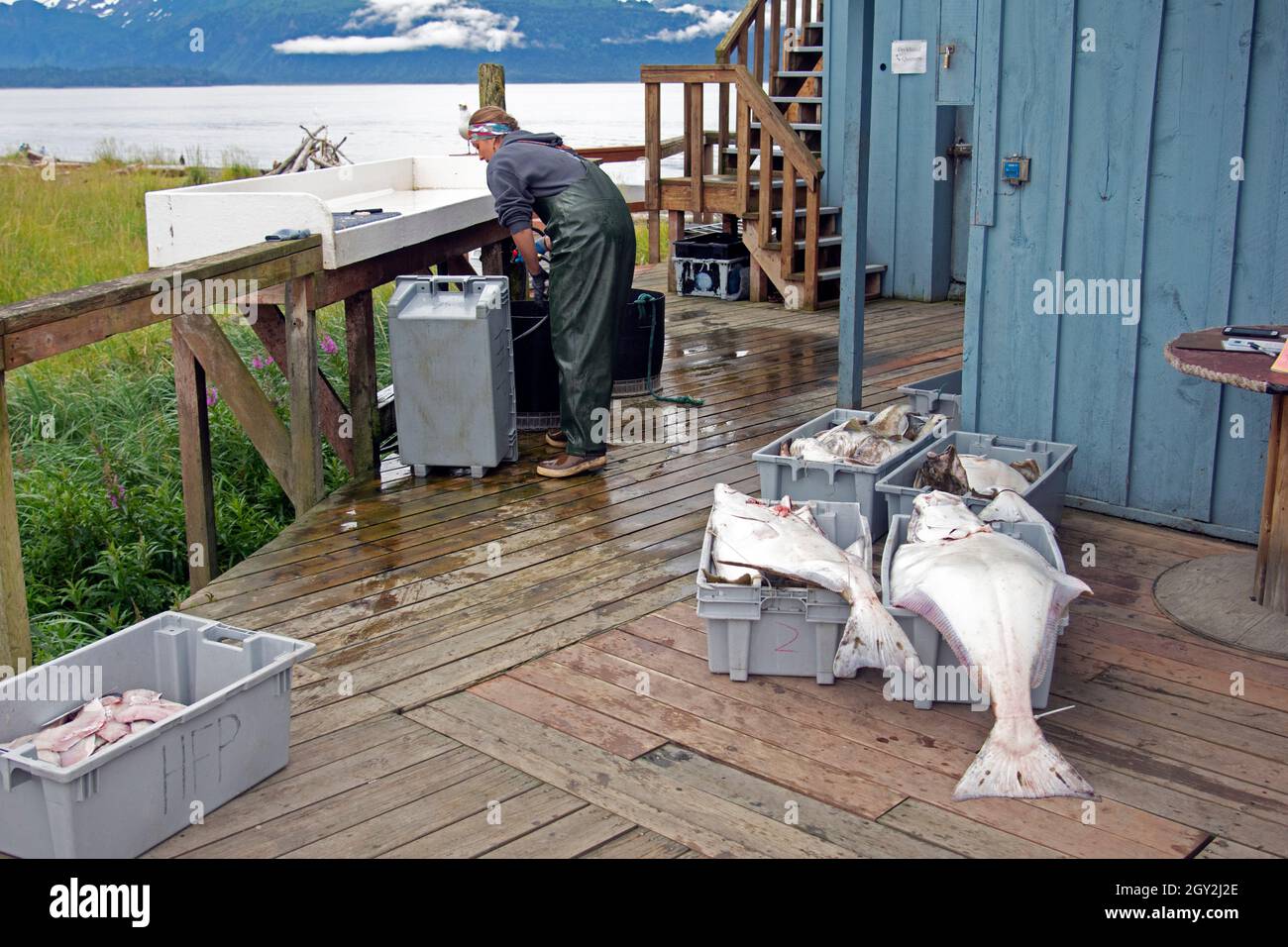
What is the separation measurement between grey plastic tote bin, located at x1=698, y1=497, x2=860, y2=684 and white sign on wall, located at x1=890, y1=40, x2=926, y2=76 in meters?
3.32

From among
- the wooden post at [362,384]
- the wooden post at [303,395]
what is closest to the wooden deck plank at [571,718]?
the wooden post at [303,395]

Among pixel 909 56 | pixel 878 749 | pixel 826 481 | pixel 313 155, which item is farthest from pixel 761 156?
pixel 313 155

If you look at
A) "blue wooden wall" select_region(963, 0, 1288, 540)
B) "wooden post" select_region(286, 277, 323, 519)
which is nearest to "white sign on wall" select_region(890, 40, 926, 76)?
"blue wooden wall" select_region(963, 0, 1288, 540)

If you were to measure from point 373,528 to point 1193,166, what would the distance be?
138 inches

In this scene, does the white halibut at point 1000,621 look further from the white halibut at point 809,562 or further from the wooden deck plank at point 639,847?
the wooden deck plank at point 639,847

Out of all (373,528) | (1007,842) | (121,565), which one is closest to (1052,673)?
(1007,842)

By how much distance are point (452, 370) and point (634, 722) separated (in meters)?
2.59

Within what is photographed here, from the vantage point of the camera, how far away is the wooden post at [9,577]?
11.8ft

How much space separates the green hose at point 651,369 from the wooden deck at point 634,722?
5.84 feet

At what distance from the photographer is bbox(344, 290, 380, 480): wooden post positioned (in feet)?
20.3

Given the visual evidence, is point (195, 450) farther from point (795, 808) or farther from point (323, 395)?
point (795, 808)

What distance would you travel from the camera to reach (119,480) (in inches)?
278

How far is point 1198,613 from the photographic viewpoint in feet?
14.4
